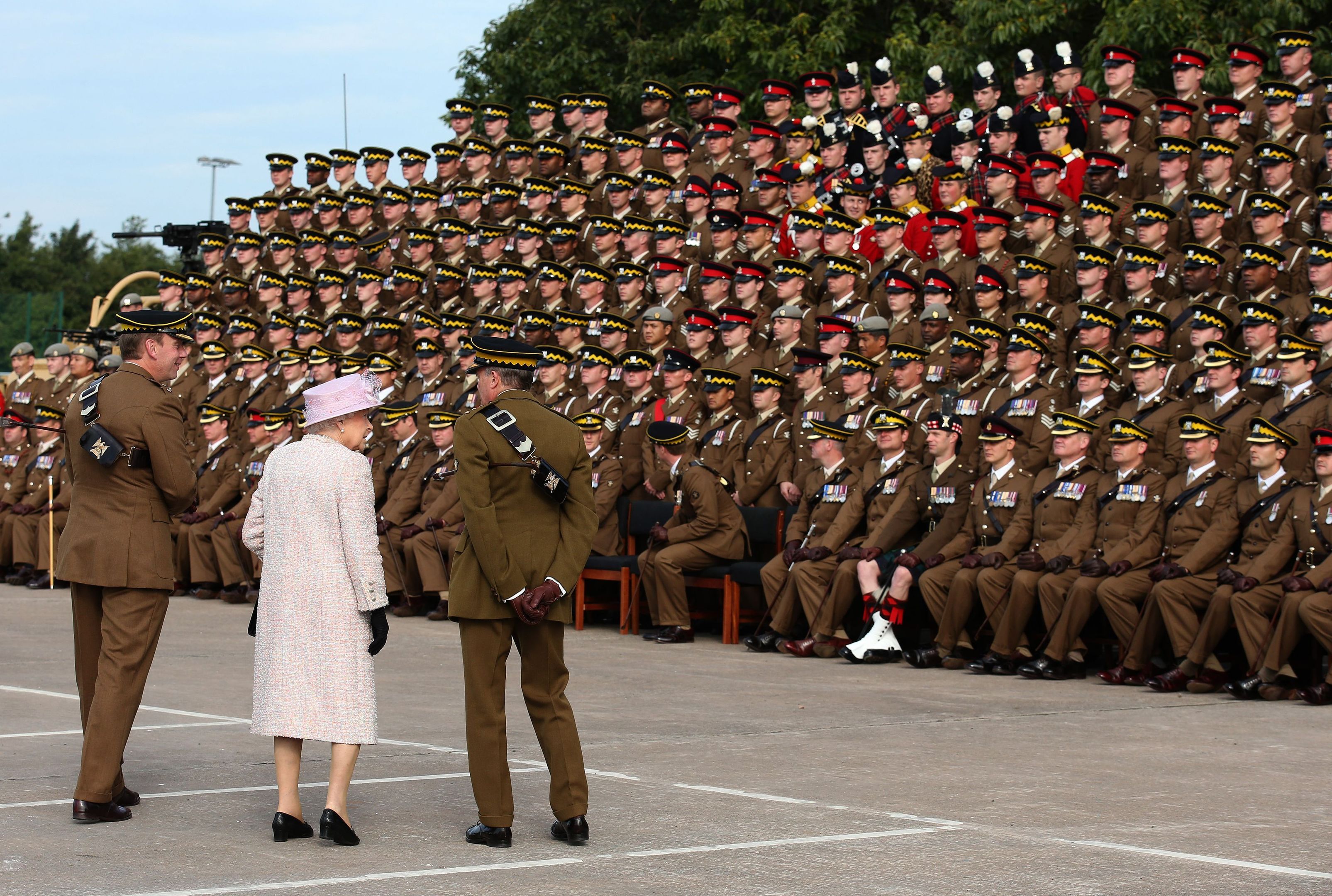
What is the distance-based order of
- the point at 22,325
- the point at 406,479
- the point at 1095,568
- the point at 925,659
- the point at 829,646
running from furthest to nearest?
the point at 22,325
the point at 406,479
the point at 829,646
the point at 925,659
the point at 1095,568

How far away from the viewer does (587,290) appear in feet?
56.1

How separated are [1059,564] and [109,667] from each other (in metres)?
6.84

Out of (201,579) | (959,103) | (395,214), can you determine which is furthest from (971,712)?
(959,103)

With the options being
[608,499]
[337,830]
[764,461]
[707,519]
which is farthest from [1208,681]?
[337,830]

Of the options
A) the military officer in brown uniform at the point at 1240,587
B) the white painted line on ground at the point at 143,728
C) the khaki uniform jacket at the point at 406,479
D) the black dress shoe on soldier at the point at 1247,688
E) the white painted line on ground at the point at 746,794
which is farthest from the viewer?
the khaki uniform jacket at the point at 406,479

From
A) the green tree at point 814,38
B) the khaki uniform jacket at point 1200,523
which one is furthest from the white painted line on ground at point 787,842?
the green tree at point 814,38

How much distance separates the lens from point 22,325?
112ft

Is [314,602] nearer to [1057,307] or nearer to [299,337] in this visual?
[1057,307]

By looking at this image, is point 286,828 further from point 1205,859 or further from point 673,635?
point 673,635

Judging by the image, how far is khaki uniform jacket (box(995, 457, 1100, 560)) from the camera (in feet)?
38.7

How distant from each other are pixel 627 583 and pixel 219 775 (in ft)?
22.2

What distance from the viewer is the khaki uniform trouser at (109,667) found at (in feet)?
21.1

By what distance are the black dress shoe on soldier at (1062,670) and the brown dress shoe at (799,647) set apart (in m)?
1.87

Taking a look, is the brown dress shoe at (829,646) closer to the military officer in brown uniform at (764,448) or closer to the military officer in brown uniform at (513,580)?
the military officer in brown uniform at (764,448)
